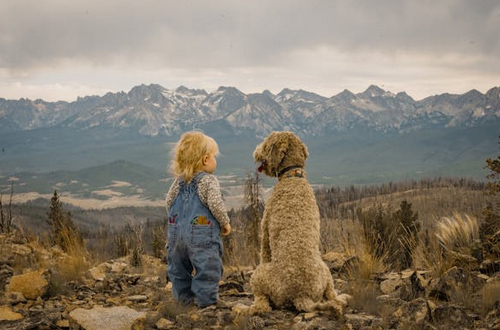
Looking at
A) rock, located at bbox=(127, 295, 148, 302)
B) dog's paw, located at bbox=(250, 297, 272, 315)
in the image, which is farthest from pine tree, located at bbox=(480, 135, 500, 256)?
rock, located at bbox=(127, 295, 148, 302)

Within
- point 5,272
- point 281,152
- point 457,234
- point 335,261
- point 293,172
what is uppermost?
point 281,152

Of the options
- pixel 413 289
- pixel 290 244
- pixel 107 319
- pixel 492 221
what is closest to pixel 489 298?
pixel 413 289

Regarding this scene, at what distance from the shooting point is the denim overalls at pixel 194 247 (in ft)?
18.9

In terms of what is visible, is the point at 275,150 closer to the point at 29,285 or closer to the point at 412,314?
the point at 412,314

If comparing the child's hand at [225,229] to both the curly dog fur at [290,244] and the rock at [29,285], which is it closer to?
the curly dog fur at [290,244]

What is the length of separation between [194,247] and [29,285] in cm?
220

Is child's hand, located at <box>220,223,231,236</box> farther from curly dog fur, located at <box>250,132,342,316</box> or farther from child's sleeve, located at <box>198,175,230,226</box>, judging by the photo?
curly dog fur, located at <box>250,132,342,316</box>

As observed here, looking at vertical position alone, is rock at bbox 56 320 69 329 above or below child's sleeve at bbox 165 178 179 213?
below

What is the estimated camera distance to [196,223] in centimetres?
581

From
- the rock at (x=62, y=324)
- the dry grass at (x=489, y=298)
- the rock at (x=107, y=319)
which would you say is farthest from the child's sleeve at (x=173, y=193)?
the dry grass at (x=489, y=298)

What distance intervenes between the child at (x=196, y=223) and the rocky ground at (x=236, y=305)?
31cm

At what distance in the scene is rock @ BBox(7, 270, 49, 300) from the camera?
5.87 metres

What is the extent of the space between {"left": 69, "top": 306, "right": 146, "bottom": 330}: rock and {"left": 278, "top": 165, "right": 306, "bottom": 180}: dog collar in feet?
7.13

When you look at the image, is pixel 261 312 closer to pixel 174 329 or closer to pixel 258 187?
pixel 174 329
